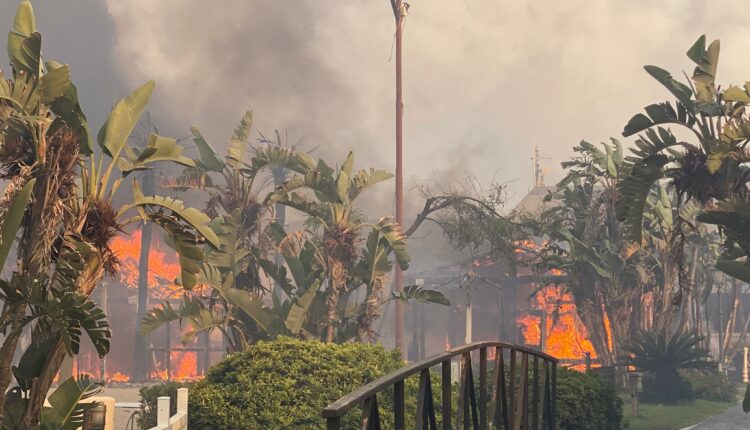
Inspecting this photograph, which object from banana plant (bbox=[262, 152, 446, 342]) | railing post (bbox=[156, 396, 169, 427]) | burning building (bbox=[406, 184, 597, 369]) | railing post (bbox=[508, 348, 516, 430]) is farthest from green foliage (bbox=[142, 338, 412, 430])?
burning building (bbox=[406, 184, 597, 369])

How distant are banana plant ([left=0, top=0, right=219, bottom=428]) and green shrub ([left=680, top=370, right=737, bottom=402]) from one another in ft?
82.6

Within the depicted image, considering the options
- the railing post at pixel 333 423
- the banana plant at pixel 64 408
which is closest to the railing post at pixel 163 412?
the banana plant at pixel 64 408

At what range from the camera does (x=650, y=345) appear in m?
33.4

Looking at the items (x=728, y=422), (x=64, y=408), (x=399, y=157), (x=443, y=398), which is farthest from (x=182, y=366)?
(x=443, y=398)

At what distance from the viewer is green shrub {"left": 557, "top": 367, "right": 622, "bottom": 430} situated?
1988cm

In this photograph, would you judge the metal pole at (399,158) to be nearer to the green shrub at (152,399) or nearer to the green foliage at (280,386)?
the green shrub at (152,399)

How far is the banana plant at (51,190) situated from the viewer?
12273 millimetres

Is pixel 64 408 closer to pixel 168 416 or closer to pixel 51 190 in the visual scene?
pixel 51 190

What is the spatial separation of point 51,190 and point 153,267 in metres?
42.2

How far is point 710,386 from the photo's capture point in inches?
1433

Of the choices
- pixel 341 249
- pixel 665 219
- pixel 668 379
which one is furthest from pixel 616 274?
pixel 341 249

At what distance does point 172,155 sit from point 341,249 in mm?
11458

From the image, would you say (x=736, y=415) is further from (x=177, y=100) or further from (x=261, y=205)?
(x=177, y=100)

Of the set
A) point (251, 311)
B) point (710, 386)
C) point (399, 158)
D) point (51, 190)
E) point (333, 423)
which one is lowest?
point (710, 386)
